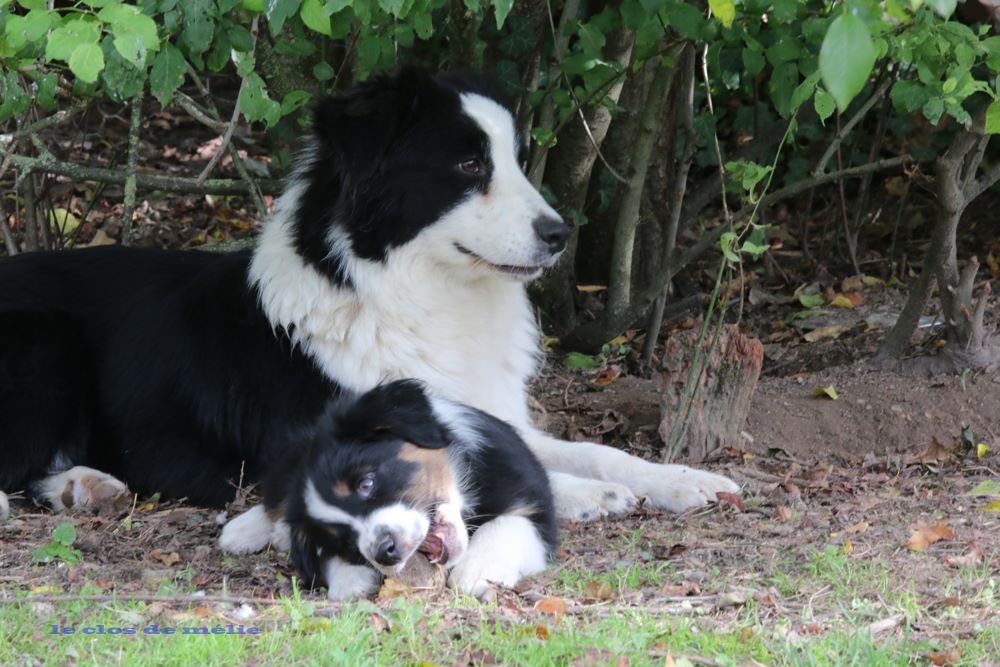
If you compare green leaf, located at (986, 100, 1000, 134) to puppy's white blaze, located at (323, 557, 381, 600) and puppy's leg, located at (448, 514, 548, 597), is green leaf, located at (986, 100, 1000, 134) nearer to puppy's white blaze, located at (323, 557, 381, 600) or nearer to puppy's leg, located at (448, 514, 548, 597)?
puppy's leg, located at (448, 514, 548, 597)

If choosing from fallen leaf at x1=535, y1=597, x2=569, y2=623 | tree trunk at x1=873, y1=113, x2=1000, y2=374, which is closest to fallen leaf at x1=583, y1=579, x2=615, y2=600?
fallen leaf at x1=535, y1=597, x2=569, y2=623

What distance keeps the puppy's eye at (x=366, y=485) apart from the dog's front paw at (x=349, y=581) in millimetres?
230

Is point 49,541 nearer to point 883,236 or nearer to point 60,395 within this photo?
point 60,395

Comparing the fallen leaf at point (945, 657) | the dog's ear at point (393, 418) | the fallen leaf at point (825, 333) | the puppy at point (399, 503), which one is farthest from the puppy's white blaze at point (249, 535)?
the fallen leaf at point (825, 333)

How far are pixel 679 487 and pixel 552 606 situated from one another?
58.1 inches

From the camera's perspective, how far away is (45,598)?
137 inches

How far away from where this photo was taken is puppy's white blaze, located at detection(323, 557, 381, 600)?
3.63 metres

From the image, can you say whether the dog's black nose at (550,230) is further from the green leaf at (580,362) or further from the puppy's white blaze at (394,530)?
the green leaf at (580,362)

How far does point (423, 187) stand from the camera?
458 centimetres

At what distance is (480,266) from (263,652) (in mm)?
2082

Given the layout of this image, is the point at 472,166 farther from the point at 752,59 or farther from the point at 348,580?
the point at 348,580

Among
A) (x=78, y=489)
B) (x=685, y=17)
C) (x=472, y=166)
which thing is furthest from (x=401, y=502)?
(x=685, y=17)

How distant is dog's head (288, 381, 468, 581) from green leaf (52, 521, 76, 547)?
878 millimetres

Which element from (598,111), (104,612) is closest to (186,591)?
(104,612)
